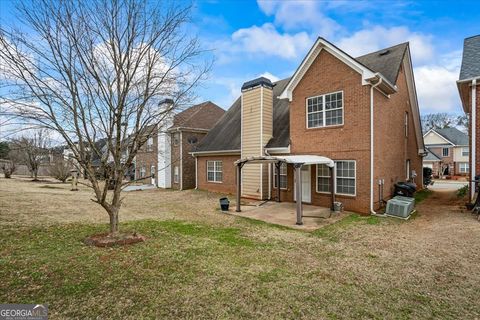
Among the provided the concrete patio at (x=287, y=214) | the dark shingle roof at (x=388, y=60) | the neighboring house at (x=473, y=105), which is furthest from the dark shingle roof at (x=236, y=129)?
the neighboring house at (x=473, y=105)

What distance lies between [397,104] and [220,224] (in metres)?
11.5

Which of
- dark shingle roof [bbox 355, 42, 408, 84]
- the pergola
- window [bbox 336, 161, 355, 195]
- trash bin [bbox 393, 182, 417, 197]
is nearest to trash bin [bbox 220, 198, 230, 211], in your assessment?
the pergola

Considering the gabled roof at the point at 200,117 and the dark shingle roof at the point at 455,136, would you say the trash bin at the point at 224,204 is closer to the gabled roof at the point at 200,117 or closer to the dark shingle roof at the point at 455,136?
Answer: the gabled roof at the point at 200,117

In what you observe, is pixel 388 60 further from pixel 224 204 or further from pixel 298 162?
pixel 224 204

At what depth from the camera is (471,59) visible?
12.2m

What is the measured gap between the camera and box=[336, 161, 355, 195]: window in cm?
1129

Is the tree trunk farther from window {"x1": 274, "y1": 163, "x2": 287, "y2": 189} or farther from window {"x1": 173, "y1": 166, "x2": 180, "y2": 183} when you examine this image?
window {"x1": 173, "y1": 166, "x2": 180, "y2": 183}

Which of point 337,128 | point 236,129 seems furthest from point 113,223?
point 236,129

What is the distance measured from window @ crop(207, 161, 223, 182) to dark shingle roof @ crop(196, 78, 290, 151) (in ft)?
3.46

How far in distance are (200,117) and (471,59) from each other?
17.8m

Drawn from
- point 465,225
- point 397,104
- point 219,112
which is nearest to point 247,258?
point 465,225

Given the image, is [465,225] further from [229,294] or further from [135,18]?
[135,18]

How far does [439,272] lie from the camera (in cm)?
527

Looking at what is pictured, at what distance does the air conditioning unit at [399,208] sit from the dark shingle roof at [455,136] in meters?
41.6
